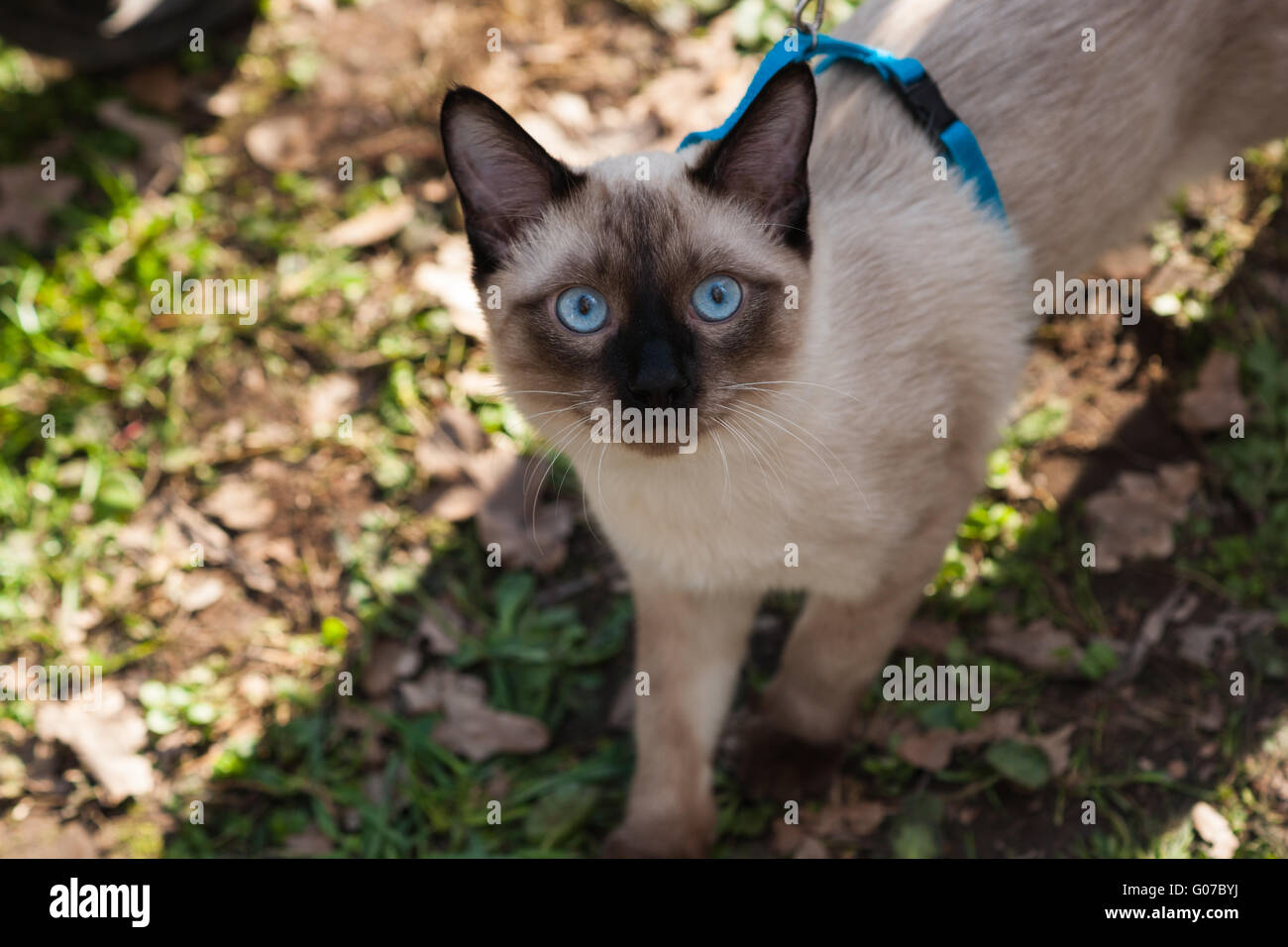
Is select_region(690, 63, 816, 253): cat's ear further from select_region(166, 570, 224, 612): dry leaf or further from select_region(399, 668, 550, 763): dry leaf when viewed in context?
select_region(166, 570, 224, 612): dry leaf

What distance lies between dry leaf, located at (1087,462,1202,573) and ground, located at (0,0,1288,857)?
11 mm

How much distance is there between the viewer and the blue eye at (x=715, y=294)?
1.94 meters

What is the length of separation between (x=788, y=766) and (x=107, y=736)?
74.8 inches

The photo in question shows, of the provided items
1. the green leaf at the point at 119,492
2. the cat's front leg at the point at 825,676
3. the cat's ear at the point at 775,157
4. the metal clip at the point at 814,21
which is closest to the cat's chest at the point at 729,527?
the cat's front leg at the point at 825,676

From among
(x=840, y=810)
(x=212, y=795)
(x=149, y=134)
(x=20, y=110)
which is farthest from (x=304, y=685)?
(x=20, y=110)

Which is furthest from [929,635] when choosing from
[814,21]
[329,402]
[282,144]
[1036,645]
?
[282,144]

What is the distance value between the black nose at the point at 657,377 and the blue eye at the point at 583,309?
153 mm

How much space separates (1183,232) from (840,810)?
7.26ft

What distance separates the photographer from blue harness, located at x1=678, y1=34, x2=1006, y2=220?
2225mm

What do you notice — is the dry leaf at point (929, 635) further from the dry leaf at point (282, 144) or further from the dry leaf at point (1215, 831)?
the dry leaf at point (282, 144)

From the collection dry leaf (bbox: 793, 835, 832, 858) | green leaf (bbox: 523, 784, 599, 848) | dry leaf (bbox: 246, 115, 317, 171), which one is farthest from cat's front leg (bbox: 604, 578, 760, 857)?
dry leaf (bbox: 246, 115, 317, 171)

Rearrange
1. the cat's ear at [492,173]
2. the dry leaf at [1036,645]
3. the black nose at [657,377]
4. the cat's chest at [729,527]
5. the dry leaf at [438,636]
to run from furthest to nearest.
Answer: the dry leaf at [438,636], the dry leaf at [1036,645], the cat's chest at [729,527], the cat's ear at [492,173], the black nose at [657,377]

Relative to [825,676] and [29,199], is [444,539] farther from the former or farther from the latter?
[29,199]
